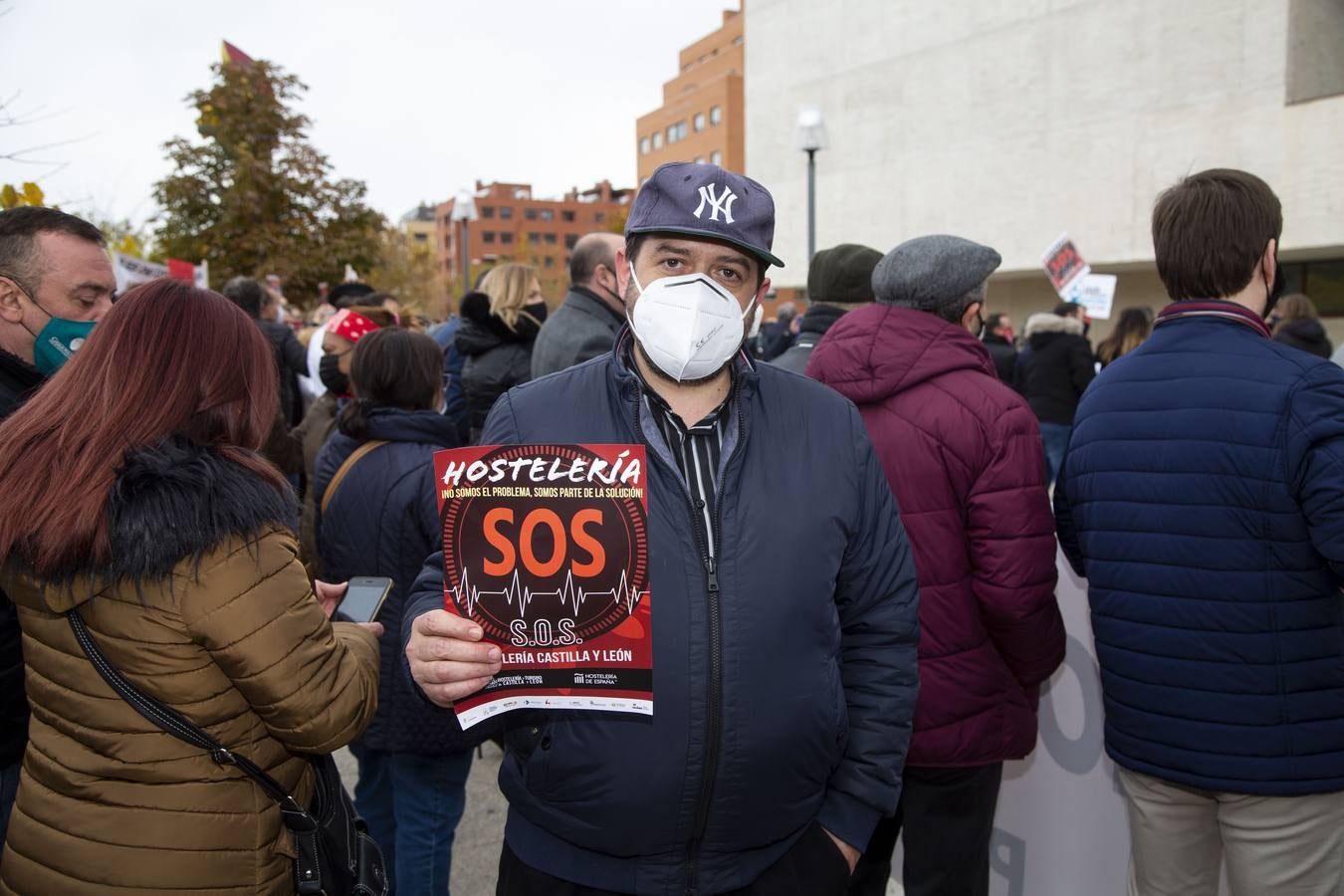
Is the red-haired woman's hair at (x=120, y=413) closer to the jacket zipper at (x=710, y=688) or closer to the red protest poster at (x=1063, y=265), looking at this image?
the jacket zipper at (x=710, y=688)

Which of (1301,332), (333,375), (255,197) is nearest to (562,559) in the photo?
(333,375)

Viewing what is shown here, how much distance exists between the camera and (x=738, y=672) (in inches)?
64.9

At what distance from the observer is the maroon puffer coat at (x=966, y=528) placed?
7.98 feet

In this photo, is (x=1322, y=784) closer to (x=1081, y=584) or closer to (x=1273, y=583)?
(x=1273, y=583)

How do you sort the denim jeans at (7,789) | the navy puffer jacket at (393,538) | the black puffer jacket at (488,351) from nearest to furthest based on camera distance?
the denim jeans at (7,789)
the navy puffer jacket at (393,538)
the black puffer jacket at (488,351)

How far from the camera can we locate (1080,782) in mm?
3008

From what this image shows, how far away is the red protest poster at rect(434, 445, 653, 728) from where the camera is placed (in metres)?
1.52

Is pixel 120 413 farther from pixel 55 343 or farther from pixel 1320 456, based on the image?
pixel 1320 456

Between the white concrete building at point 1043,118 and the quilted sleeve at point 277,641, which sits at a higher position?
the white concrete building at point 1043,118

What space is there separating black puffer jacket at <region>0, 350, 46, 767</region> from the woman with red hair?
9.8 inches

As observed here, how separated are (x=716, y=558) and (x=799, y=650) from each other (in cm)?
23

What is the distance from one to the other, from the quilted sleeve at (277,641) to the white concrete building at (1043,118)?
21.9 metres

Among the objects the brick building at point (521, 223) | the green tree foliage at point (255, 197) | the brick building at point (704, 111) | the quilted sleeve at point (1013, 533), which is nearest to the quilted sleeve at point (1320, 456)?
the quilted sleeve at point (1013, 533)

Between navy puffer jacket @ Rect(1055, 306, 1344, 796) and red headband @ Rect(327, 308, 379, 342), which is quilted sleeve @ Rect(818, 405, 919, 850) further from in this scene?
red headband @ Rect(327, 308, 379, 342)
